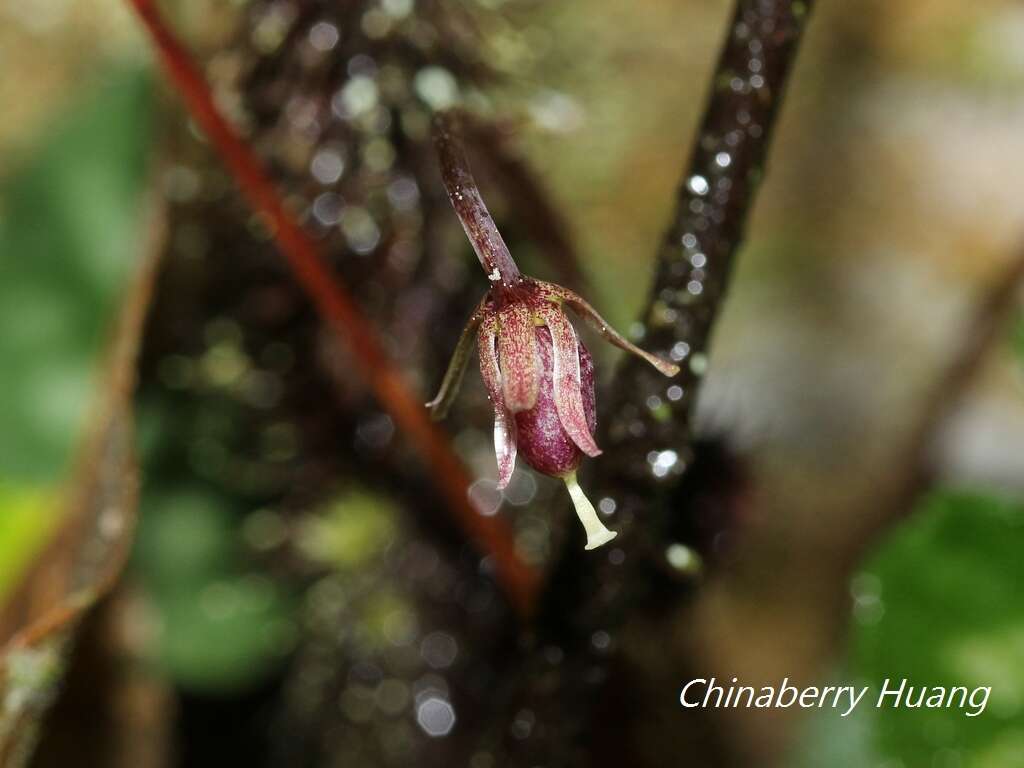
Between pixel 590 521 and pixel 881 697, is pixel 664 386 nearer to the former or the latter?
pixel 590 521

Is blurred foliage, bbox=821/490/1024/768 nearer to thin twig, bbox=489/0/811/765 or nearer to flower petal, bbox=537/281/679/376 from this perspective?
thin twig, bbox=489/0/811/765

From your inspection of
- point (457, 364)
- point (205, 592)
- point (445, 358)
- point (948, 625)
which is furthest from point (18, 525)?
point (948, 625)

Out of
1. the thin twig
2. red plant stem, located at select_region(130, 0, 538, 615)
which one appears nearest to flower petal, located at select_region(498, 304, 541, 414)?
the thin twig

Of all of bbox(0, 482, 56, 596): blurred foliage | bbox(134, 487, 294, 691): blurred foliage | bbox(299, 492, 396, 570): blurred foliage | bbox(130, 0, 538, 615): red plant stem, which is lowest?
bbox(134, 487, 294, 691): blurred foliage

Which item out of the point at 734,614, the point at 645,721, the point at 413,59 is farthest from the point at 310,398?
the point at 734,614

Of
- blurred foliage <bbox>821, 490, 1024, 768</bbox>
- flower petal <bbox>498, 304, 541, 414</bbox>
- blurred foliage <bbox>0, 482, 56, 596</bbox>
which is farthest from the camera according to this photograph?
blurred foliage <bbox>0, 482, 56, 596</bbox>

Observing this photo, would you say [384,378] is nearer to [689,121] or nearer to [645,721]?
[645,721]

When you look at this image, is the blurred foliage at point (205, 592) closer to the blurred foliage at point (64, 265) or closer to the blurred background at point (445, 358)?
the blurred background at point (445, 358)
